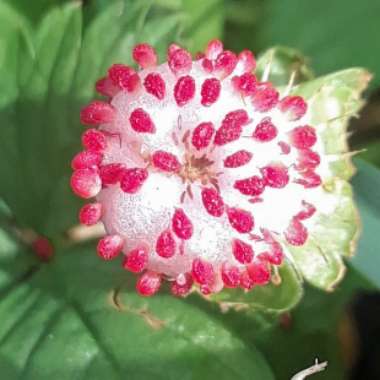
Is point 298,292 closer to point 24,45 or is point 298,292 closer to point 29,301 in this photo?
point 29,301

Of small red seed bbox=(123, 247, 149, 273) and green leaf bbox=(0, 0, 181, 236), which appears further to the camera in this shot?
green leaf bbox=(0, 0, 181, 236)

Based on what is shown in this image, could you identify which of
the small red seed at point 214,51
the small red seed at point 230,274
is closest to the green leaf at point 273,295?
the small red seed at point 230,274

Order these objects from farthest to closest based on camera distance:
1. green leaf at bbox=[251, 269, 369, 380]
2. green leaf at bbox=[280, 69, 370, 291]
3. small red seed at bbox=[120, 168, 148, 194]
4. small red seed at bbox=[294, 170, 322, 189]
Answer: green leaf at bbox=[251, 269, 369, 380] → green leaf at bbox=[280, 69, 370, 291] → small red seed at bbox=[294, 170, 322, 189] → small red seed at bbox=[120, 168, 148, 194]

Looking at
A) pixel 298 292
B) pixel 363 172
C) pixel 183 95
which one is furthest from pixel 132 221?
pixel 363 172

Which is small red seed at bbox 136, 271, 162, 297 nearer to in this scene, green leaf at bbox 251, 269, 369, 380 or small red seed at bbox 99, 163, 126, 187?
small red seed at bbox 99, 163, 126, 187

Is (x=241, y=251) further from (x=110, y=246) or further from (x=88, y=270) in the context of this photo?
(x=88, y=270)

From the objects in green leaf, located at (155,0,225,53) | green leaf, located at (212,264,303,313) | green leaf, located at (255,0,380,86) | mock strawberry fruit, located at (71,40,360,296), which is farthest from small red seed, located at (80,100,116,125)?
green leaf, located at (255,0,380,86)

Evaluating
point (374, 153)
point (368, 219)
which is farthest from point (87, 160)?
point (374, 153)
